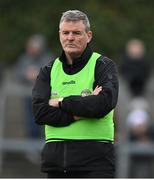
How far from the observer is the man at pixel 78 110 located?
7266 millimetres

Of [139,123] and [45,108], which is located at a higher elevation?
[139,123]

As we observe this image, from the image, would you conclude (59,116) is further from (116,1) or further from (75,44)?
(116,1)

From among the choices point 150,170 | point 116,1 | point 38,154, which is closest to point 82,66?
point 150,170

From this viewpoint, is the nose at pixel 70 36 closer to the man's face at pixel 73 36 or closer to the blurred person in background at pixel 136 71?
the man's face at pixel 73 36

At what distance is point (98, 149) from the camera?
23.9ft

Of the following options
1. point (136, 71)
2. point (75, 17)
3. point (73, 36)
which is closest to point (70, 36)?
point (73, 36)

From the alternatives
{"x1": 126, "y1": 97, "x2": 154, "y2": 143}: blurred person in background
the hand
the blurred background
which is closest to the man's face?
the hand

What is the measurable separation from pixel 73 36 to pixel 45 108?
0.64m

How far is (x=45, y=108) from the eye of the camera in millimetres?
7422

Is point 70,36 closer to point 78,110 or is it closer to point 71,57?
point 71,57

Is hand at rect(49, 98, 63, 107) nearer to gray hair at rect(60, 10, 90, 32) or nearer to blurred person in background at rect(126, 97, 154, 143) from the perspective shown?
gray hair at rect(60, 10, 90, 32)

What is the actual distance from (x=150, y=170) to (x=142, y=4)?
7.05 metres

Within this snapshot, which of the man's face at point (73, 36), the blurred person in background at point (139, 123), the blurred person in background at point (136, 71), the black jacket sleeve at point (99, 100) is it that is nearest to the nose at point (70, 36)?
the man's face at point (73, 36)

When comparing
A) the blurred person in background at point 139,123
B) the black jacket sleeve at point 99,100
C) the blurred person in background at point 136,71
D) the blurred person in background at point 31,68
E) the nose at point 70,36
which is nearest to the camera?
the black jacket sleeve at point 99,100
